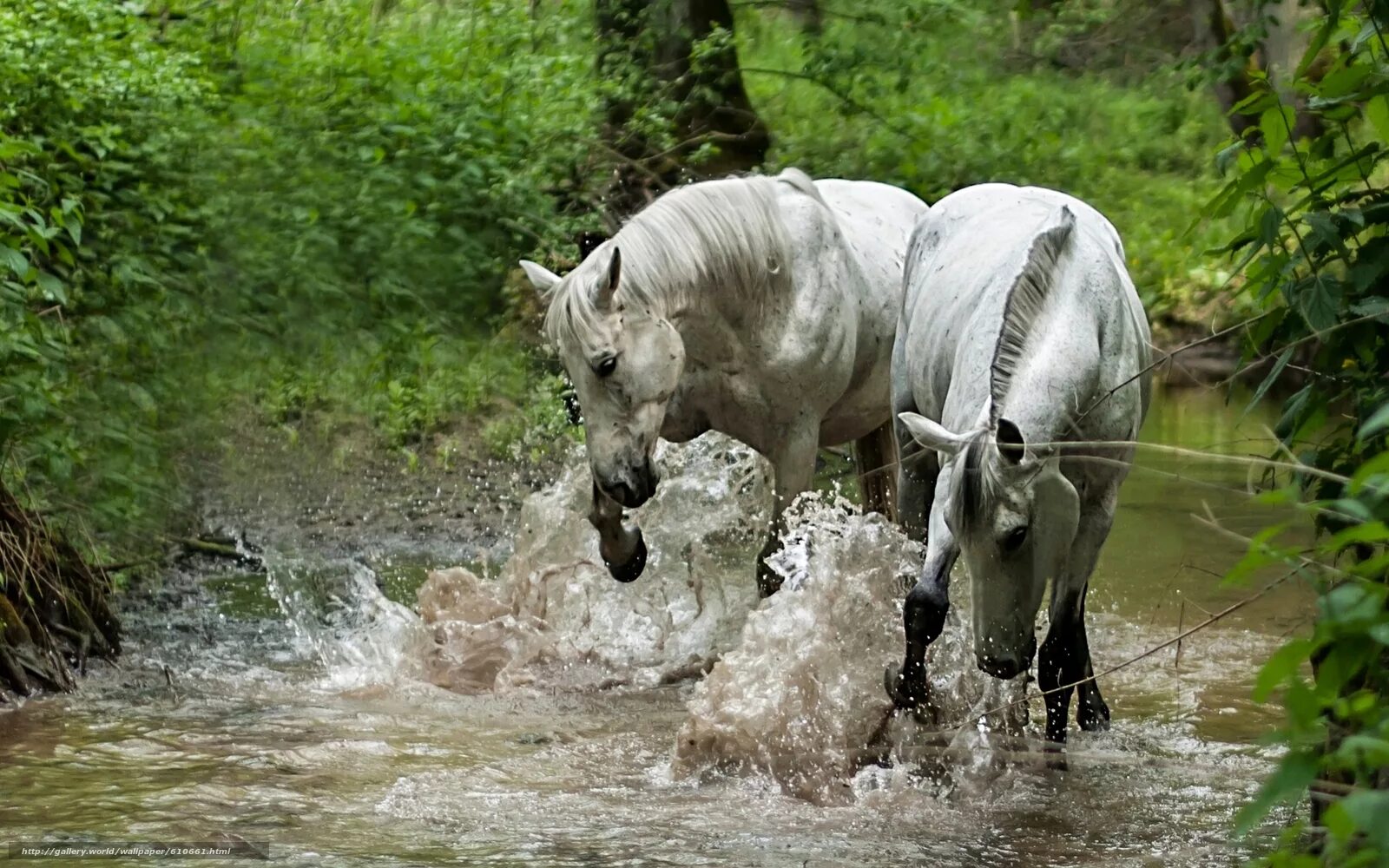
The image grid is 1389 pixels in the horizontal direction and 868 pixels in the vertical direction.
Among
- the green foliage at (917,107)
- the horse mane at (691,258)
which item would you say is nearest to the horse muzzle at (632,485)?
the horse mane at (691,258)

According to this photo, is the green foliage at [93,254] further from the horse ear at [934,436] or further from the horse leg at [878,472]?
the horse ear at [934,436]

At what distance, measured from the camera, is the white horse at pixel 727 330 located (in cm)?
569

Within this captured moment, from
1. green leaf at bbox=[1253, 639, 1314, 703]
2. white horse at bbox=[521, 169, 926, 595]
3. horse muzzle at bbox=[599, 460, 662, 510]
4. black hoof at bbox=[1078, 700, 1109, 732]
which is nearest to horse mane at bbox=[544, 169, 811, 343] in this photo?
white horse at bbox=[521, 169, 926, 595]

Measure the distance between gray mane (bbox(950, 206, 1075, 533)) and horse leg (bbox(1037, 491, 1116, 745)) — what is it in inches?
26.0

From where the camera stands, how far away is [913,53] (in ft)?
35.1

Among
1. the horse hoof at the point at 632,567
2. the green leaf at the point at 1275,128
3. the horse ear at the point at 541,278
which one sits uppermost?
the green leaf at the point at 1275,128

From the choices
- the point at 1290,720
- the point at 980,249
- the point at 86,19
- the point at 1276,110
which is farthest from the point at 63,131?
the point at 1290,720

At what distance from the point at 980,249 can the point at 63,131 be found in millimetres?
4604

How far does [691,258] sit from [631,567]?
1.20 m

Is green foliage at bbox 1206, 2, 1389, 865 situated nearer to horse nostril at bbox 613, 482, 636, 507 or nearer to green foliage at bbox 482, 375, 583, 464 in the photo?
horse nostril at bbox 613, 482, 636, 507

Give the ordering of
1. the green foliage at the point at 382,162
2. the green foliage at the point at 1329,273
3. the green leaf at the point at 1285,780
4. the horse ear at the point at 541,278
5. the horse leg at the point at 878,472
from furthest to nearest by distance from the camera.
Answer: the green foliage at the point at 382,162, the horse leg at the point at 878,472, the horse ear at the point at 541,278, the green foliage at the point at 1329,273, the green leaf at the point at 1285,780

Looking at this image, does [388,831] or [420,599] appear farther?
[420,599]

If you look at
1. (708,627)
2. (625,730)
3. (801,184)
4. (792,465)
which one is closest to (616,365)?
(792,465)

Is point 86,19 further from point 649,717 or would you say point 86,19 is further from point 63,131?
point 649,717
